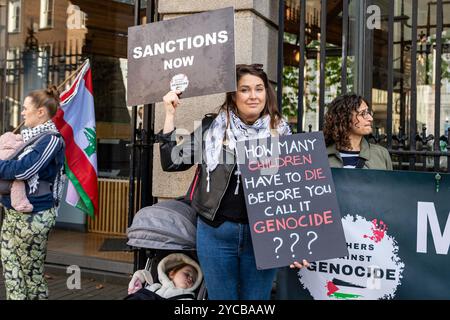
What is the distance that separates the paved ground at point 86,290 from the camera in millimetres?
5738

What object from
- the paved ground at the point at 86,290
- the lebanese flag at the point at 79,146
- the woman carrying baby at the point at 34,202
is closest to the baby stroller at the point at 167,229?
the woman carrying baby at the point at 34,202

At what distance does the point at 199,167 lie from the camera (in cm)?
338

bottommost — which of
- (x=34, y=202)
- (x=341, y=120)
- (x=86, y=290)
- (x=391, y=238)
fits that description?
(x=86, y=290)

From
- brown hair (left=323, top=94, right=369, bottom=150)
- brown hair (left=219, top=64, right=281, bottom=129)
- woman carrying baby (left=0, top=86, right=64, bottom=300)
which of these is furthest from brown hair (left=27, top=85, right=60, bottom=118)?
brown hair (left=323, top=94, right=369, bottom=150)

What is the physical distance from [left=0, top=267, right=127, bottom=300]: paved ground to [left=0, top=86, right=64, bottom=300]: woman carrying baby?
135 cm

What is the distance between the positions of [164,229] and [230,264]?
1.67 feet

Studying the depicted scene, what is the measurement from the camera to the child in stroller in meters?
3.55

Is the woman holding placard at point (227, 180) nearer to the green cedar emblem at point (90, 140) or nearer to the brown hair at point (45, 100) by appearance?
the brown hair at point (45, 100)

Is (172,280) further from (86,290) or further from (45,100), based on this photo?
(86,290)

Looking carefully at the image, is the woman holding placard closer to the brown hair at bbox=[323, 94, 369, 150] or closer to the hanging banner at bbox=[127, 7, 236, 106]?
the hanging banner at bbox=[127, 7, 236, 106]

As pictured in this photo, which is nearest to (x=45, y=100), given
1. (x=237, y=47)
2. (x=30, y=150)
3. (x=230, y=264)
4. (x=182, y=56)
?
(x=30, y=150)
